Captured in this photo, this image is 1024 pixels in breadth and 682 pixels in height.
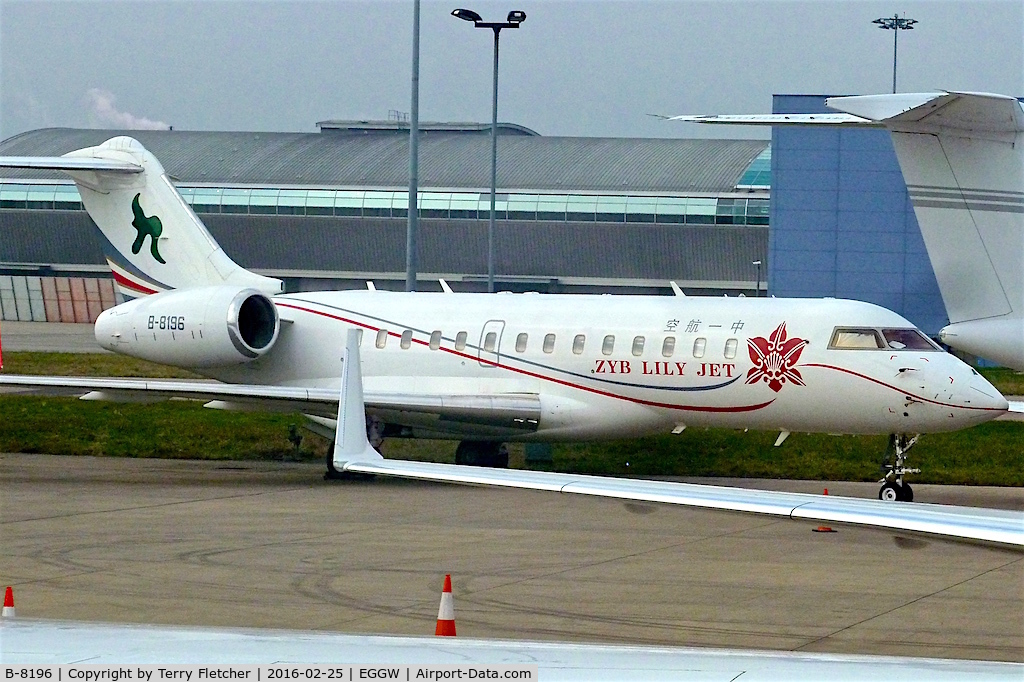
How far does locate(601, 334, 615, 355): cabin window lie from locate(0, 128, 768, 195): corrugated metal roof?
1715 inches

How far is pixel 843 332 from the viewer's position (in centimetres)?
1856

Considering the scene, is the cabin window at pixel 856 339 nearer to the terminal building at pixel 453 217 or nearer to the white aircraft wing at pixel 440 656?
the white aircraft wing at pixel 440 656

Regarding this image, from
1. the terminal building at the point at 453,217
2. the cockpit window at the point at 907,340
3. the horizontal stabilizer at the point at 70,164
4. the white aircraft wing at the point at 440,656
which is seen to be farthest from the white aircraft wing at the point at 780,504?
the terminal building at the point at 453,217

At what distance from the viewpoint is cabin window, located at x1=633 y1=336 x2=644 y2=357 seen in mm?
19688

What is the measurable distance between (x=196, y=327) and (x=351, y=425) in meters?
14.0

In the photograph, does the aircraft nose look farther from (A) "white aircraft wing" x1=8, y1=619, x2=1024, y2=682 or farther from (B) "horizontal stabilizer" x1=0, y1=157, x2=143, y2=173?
(B) "horizontal stabilizer" x1=0, y1=157, x2=143, y2=173

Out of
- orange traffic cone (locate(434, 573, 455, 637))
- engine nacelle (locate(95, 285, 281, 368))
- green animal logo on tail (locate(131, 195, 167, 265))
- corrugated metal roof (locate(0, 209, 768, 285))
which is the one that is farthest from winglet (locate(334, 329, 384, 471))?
corrugated metal roof (locate(0, 209, 768, 285))

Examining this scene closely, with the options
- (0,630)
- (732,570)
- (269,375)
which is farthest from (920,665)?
(269,375)

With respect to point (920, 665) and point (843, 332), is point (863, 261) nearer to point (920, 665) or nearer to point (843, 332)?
point (843, 332)

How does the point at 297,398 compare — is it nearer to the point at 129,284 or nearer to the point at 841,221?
the point at 129,284

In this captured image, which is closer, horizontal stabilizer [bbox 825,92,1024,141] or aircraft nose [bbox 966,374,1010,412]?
horizontal stabilizer [bbox 825,92,1024,141]

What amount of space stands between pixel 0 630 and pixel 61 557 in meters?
7.51

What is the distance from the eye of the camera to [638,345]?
19.7m

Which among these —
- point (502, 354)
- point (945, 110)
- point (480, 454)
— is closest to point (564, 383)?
point (502, 354)
